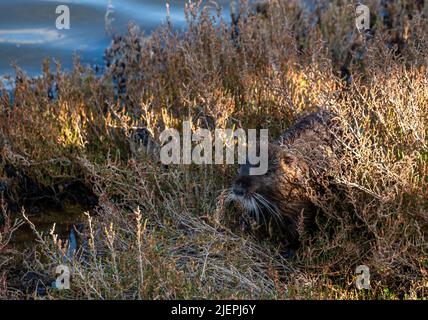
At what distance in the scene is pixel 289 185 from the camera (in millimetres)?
5379

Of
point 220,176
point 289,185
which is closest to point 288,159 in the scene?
point 289,185

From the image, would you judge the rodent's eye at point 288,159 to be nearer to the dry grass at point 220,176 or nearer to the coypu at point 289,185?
the coypu at point 289,185

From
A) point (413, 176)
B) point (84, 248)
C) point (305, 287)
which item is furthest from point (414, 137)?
point (84, 248)

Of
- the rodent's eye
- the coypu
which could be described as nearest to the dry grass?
the coypu

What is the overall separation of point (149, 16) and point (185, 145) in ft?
16.1

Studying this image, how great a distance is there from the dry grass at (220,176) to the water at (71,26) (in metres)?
1.82

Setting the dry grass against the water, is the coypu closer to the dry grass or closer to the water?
the dry grass

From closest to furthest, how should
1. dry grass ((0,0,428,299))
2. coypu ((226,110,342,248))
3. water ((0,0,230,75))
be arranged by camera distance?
dry grass ((0,0,428,299))
coypu ((226,110,342,248))
water ((0,0,230,75))

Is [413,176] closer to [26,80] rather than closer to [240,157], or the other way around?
[240,157]

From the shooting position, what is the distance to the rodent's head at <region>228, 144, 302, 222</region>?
5.32 m

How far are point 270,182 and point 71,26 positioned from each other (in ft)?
19.7

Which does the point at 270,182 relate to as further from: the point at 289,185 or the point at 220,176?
the point at 220,176

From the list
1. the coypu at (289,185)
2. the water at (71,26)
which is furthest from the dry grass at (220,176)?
the water at (71,26)

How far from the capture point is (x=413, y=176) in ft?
17.0
